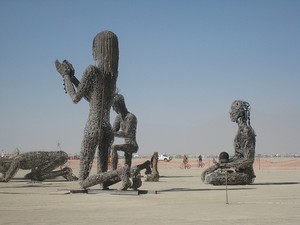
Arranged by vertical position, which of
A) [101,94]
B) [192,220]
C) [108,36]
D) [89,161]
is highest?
[108,36]

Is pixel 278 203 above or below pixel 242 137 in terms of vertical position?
below

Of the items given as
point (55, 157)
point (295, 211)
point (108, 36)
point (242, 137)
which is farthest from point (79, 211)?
point (55, 157)

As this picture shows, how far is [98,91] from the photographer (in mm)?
12109

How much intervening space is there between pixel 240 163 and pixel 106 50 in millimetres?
6291

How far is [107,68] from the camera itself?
40.2 ft

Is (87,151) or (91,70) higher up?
(91,70)

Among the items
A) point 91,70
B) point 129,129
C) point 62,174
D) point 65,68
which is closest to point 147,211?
point 91,70

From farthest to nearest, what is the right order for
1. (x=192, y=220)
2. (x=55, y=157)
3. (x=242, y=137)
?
1. (x=55, y=157)
2. (x=242, y=137)
3. (x=192, y=220)

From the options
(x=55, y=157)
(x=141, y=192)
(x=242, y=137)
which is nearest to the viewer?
(x=141, y=192)

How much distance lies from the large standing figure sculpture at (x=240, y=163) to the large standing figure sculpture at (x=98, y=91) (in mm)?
4694

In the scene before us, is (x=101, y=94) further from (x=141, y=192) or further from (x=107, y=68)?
(x=141, y=192)

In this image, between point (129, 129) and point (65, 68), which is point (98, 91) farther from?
point (129, 129)

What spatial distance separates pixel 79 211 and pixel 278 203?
3813 mm

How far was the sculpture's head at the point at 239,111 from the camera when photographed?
16609mm
